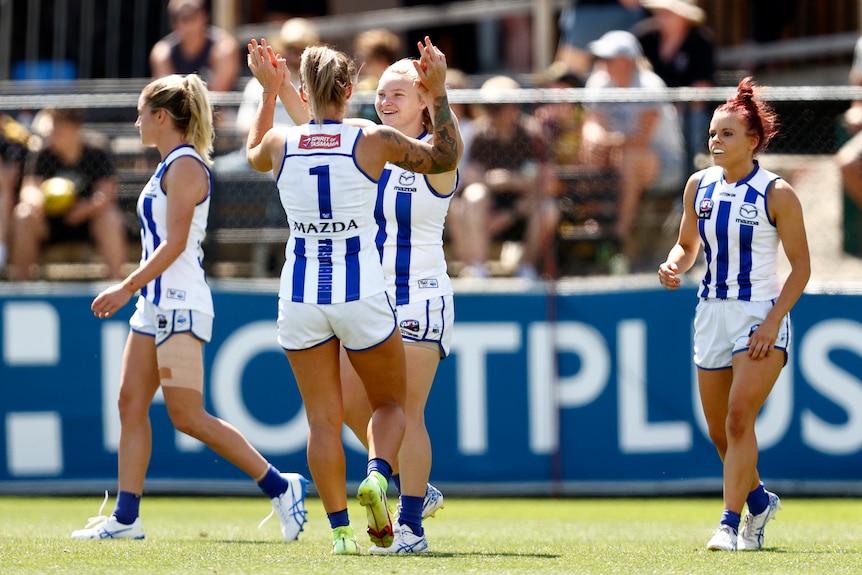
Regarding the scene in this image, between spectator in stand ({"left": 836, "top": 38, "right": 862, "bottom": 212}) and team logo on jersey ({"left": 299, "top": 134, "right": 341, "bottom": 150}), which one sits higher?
spectator in stand ({"left": 836, "top": 38, "right": 862, "bottom": 212})

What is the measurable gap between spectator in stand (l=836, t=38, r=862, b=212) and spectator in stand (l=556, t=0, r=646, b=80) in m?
2.81

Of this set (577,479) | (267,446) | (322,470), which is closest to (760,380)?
(322,470)

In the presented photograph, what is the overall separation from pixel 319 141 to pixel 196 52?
6593 mm

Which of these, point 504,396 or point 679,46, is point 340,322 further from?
point 679,46

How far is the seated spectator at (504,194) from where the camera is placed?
9758 millimetres

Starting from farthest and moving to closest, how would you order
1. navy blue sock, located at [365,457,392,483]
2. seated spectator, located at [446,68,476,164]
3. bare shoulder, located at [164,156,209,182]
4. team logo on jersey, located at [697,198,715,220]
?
seated spectator, located at [446,68,476,164] → bare shoulder, located at [164,156,209,182] → team logo on jersey, located at [697,198,715,220] → navy blue sock, located at [365,457,392,483]

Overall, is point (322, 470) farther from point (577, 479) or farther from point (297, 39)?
point (297, 39)

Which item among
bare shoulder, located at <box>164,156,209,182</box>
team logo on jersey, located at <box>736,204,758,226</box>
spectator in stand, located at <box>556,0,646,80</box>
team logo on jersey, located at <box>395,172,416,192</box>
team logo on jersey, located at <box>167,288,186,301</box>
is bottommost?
team logo on jersey, located at <box>167,288,186,301</box>

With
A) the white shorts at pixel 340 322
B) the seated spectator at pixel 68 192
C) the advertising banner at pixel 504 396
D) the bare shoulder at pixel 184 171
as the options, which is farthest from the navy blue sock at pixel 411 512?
the seated spectator at pixel 68 192

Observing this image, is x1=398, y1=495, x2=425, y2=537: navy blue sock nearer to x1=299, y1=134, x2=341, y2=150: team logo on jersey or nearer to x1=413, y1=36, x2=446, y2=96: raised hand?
x1=299, y1=134, x2=341, y2=150: team logo on jersey

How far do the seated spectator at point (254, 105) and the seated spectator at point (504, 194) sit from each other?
137cm

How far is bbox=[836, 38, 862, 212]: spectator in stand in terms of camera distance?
9711 millimetres

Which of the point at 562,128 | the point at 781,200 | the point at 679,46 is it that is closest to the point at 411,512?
the point at 781,200

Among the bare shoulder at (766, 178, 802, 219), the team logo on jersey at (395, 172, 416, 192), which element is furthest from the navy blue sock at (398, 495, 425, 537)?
the bare shoulder at (766, 178, 802, 219)
